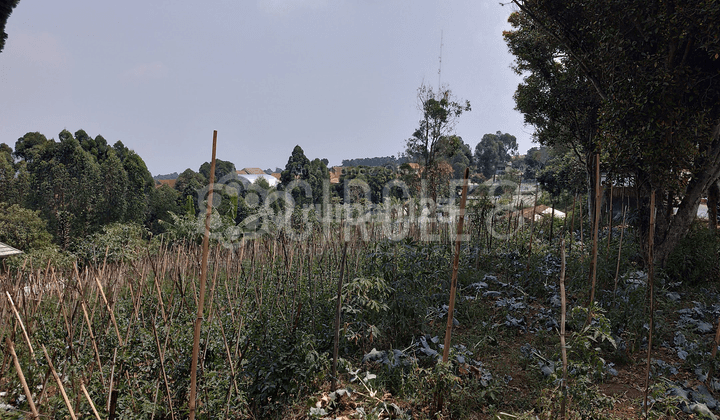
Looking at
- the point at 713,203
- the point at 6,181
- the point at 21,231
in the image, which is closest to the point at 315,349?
the point at 713,203

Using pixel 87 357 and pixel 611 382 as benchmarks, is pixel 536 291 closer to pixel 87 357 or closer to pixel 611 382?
pixel 611 382

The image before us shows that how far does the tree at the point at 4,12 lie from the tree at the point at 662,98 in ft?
28.2

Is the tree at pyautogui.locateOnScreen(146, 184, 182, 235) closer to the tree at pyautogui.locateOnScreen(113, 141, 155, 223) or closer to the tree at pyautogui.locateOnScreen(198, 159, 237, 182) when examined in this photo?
the tree at pyautogui.locateOnScreen(113, 141, 155, 223)

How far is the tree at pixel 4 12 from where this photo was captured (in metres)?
5.85

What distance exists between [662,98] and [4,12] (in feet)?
31.1

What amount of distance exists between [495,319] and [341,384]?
1.93m

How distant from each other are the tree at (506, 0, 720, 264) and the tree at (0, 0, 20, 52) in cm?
861

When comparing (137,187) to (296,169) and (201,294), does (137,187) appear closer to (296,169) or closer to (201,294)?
(296,169)

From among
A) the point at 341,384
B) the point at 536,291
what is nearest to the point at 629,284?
the point at 536,291

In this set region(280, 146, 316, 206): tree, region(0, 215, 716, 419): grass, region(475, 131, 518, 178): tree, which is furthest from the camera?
region(475, 131, 518, 178): tree

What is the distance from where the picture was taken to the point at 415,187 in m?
12.7

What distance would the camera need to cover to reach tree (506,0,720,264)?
392 cm

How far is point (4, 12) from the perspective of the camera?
590 centimetres

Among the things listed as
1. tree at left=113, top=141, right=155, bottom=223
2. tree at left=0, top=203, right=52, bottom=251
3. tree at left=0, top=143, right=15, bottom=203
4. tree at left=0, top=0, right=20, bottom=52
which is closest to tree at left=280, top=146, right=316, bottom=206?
tree at left=113, top=141, right=155, bottom=223
